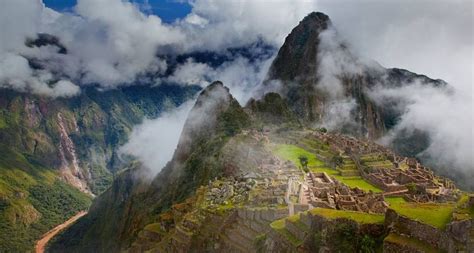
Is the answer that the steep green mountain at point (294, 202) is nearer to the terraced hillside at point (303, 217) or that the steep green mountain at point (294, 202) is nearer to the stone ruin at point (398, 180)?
the terraced hillside at point (303, 217)

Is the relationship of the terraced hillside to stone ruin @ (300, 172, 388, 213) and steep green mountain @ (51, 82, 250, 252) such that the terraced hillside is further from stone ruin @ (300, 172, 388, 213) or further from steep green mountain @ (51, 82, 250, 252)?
steep green mountain @ (51, 82, 250, 252)

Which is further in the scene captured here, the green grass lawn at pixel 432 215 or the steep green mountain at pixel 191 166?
the steep green mountain at pixel 191 166

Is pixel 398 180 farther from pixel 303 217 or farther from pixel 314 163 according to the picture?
pixel 303 217

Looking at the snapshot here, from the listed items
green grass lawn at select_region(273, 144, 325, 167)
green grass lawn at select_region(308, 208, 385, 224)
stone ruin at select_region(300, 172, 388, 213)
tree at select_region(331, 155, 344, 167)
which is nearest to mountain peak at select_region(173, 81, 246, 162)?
green grass lawn at select_region(273, 144, 325, 167)

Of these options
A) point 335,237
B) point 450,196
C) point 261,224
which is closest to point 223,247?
point 261,224

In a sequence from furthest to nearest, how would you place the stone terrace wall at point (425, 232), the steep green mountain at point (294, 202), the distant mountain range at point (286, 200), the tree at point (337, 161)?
the tree at point (337, 161)
the distant mountain range at point (286, 200)
the steep green mountain at point (294, 202)
the stone terrace wall at point (425, 232)

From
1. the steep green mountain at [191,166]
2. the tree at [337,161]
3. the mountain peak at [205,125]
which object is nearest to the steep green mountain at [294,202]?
the tree at [337,161]
